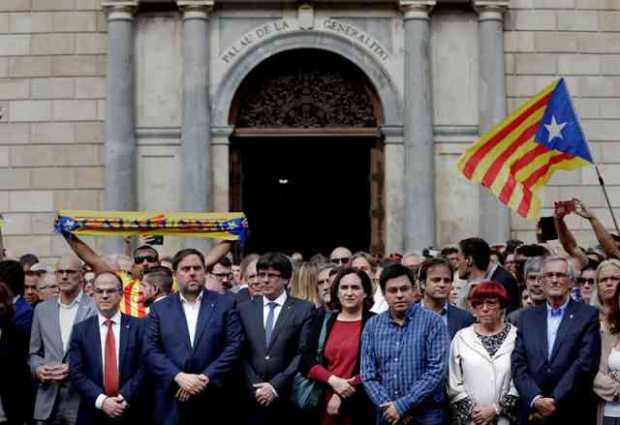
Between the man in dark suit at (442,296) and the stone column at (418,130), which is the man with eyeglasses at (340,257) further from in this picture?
the stone column at (418,130)

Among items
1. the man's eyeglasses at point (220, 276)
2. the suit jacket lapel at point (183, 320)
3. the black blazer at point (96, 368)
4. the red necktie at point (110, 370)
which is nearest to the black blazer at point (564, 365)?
the suit jacket lapel at point (183, 320)

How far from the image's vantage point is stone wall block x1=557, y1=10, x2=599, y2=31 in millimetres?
21234

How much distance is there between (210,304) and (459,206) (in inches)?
403

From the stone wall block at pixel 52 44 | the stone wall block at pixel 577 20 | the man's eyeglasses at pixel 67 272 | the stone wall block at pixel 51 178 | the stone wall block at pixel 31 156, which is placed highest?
the stone wall block at pixel 577 20

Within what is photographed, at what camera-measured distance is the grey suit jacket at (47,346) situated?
451 inches

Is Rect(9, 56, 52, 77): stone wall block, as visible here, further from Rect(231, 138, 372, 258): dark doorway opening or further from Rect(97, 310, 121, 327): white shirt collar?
Rect(97, 310, 121, 327): white shirt collar

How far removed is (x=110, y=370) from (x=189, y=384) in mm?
807

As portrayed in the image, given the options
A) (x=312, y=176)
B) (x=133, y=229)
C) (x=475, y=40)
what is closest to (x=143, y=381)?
(x=133, y=229)

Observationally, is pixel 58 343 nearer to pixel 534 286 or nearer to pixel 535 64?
pixel 534 286

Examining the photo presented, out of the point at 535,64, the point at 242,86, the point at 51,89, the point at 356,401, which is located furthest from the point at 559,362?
the point at 51,89

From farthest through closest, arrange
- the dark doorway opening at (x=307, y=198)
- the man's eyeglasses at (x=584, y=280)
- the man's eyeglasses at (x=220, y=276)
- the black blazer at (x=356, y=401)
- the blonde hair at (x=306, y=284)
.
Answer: the dark doorway opening at (x=307, y=198), the man's eyeglasses at (x=220, y=276), the blonde hair at (x=306, y=284), the man's eyeglasses at (x=584, y=280), the black blazer at (x=356, y=401)

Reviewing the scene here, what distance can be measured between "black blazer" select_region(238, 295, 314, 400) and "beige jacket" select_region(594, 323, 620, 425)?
96.6 inches

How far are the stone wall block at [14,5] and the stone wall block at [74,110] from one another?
5.41ft

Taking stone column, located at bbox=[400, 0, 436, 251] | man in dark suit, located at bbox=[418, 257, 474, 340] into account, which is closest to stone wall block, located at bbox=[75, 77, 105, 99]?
stone column, located at bbox=[400, 0, 436, 251]
